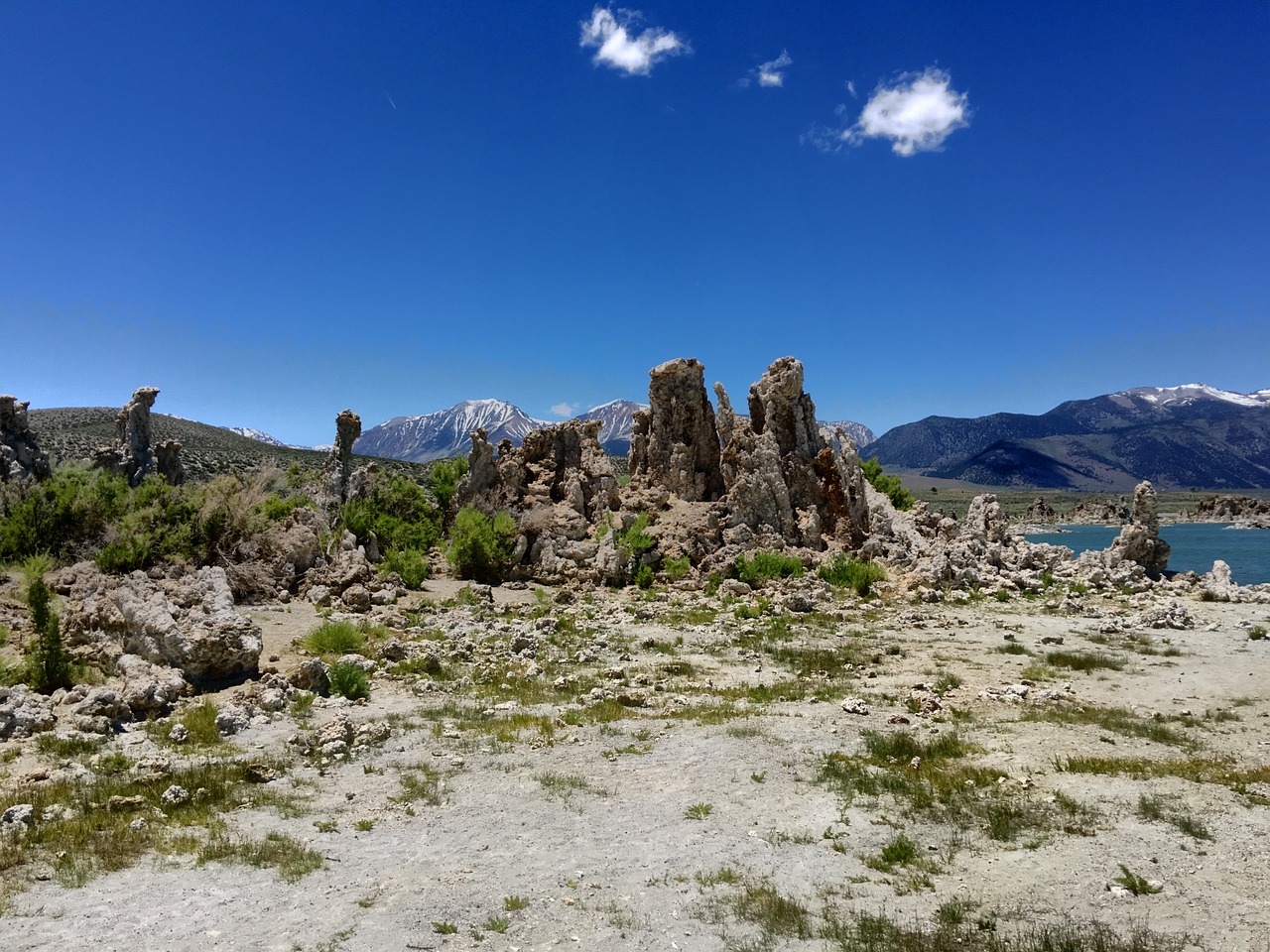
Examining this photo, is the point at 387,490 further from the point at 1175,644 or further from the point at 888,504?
the point at 1175,644

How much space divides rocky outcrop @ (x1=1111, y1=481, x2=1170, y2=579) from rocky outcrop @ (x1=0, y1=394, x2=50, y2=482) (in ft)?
121

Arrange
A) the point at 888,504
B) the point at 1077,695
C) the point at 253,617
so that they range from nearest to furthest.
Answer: the point at 1077,695
the point at 253,617
the point at 888,504

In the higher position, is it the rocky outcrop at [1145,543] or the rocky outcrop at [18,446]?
the rocky outcrop at [18,446]

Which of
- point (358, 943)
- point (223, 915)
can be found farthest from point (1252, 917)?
point (223, 915)

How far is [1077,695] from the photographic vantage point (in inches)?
464

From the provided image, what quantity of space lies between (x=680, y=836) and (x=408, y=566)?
16.3 meters

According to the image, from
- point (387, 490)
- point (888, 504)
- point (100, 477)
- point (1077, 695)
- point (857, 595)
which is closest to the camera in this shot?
point (1077, 695)

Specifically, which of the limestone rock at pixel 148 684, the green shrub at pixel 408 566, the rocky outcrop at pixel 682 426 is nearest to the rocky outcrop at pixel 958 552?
the rocky outcrop at pixel 682 426

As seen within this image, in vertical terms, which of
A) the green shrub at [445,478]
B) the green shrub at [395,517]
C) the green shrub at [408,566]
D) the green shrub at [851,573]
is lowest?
the green shrub at [851,573]

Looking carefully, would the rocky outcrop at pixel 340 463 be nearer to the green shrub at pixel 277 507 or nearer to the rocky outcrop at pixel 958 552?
the green shrub at pixel 277 507

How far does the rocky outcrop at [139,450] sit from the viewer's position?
82.8 feet

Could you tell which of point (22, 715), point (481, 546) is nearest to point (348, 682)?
point (22, 715)

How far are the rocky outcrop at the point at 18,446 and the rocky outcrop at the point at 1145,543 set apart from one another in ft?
121

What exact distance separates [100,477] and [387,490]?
877 cm
